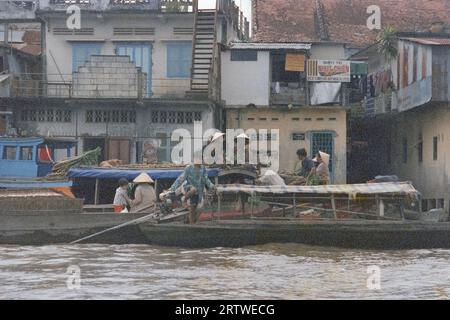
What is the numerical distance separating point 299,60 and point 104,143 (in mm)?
6362

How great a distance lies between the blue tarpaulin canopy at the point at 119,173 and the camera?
19.9m

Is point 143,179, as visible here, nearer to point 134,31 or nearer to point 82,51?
point 134,31

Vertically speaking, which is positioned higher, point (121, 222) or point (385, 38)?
point (385, 38)

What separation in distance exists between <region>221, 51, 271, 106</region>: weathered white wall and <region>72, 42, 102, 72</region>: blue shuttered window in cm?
387

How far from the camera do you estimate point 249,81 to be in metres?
27.7

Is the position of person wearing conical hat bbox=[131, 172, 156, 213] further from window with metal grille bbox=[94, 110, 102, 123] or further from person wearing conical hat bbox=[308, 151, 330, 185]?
window with metal grille bbox=[94, 110, 102, 123]

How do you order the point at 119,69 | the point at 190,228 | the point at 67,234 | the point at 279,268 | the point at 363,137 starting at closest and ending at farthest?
the point at 279,268 < the point at 190,228 < the point at 67,234 < the point at 119,69 < the point at 363,137

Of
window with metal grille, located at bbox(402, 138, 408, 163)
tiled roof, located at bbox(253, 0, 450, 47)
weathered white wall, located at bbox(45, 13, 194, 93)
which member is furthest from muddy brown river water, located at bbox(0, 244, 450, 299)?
tiled roof, located at bbox(253, 0, 450, 47)

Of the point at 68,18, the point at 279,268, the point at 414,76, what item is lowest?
the point at 279,268

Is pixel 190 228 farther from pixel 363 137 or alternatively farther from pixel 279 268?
pixel 363 137

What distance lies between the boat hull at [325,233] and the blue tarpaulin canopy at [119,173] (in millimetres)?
3221

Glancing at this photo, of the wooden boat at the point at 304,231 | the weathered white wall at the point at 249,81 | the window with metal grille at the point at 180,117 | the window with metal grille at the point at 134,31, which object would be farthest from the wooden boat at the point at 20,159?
the weathered white wall at the point at 249,81

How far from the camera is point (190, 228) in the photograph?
55.1 feet

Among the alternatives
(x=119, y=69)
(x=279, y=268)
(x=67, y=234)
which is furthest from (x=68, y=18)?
(x=279, y=268)
